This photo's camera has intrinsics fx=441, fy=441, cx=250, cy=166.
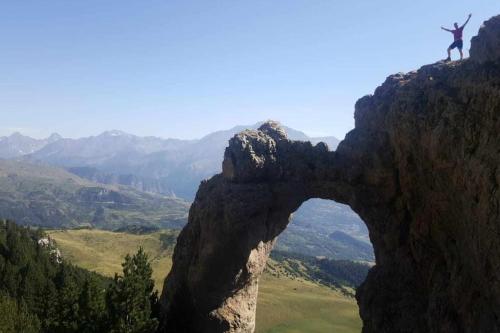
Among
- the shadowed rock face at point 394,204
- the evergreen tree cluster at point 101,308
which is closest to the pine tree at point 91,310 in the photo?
the evergreen tree cluster at point 101,308

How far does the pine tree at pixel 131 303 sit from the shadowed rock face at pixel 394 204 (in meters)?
3.09

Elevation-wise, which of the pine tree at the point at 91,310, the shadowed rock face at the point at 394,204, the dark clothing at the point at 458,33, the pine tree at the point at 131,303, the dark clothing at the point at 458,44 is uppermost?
the dark clothing at the point at 458,33

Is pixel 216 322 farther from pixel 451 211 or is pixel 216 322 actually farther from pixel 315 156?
pixel 451 211

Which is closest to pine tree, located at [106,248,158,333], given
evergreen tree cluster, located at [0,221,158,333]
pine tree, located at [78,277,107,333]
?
evergreen tree cluster, located at [0,221,158,333]

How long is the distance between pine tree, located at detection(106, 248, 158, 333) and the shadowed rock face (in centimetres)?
309

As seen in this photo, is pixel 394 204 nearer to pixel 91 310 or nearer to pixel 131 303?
pixel 131 303

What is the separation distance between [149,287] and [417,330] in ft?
84.1

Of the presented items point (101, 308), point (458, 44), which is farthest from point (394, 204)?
point (101, 308)

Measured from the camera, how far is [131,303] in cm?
4184

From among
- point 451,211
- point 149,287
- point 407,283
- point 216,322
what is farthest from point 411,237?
point 149,287

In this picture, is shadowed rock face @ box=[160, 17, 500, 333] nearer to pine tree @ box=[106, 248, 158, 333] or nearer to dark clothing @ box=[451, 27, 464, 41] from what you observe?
dark clothing @ box=[451, 27, 464, 41]

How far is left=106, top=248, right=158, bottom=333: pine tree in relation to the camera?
40156mm

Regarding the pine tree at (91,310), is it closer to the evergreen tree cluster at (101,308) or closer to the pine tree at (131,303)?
the evergreen tree cluster at (101,308)

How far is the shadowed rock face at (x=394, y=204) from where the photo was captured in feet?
85.4
